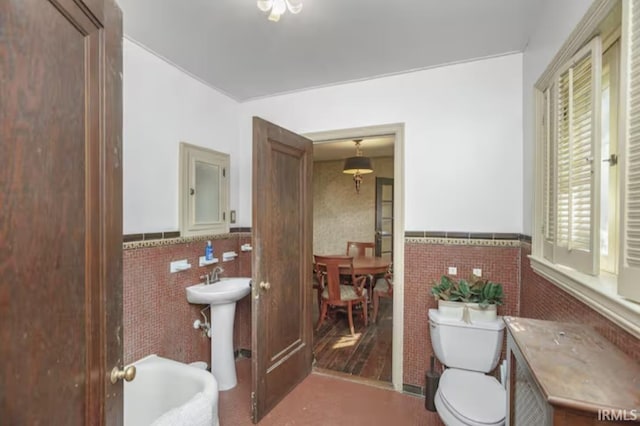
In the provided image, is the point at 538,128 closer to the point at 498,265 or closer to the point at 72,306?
the point at 498,265

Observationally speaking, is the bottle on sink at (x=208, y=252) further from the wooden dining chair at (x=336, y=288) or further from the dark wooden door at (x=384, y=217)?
the dark wooden door at (x=384, y=217)

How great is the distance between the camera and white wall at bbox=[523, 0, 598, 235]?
1282 mm

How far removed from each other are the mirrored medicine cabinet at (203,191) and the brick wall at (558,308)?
2.37 metres

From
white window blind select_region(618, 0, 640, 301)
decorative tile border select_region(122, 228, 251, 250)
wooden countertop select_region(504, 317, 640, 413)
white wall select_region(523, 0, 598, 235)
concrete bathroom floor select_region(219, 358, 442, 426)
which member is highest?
white wall select_region(523, 0, 598, 235)

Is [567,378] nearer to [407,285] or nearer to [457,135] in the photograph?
[407,285]

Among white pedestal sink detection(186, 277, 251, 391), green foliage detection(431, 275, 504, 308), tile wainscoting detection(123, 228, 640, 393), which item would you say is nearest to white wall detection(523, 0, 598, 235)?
tile wainscoting detection(123, 228, 640, 393)

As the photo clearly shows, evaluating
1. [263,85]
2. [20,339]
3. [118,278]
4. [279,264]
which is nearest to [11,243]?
[20,339]

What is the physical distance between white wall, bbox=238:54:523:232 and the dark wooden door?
2998 mm

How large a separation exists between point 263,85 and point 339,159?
3.09m

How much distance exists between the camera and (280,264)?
2.21 metres

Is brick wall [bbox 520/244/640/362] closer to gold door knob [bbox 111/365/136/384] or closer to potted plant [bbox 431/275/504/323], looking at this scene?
potted plant [bbox 431/275/504/323]

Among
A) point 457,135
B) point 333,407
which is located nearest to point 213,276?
point 333,407

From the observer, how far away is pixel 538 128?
1.71 m

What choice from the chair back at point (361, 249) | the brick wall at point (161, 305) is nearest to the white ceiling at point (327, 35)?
the brick wall at point (161, 305)
